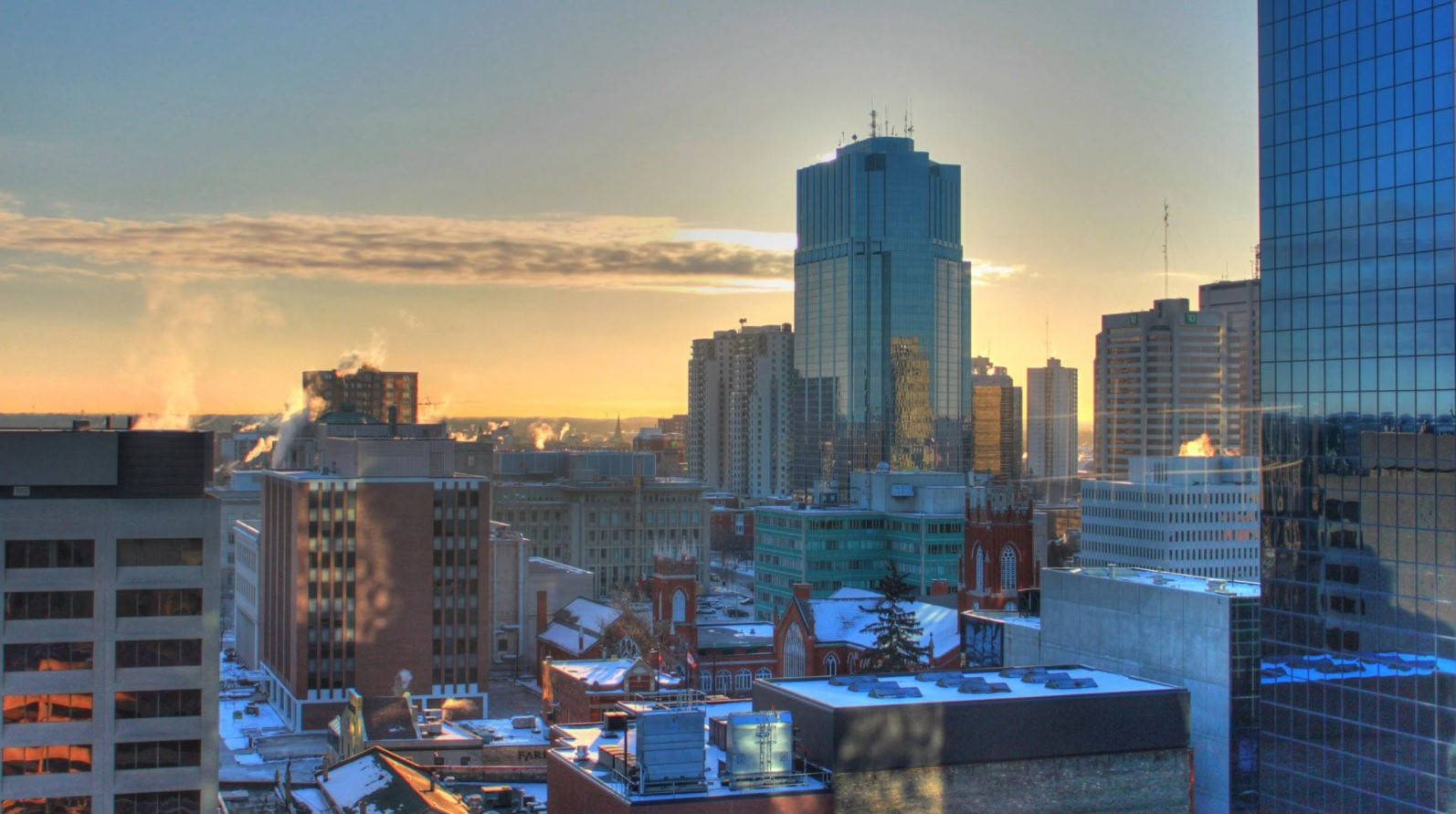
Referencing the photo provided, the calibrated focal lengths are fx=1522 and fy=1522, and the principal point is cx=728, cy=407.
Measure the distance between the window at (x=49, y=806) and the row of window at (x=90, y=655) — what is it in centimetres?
417

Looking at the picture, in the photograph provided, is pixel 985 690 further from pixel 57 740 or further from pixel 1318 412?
pixel 57 740

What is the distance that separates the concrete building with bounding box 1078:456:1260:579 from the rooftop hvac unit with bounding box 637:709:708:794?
134 meters

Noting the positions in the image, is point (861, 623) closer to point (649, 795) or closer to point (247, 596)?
point (649, 795)

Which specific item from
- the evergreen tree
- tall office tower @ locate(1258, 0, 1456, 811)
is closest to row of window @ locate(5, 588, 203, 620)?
tall office tower @ locate(1258, 0, 1456, 811)

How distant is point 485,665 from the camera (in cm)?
12106

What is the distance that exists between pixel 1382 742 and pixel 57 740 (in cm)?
4761

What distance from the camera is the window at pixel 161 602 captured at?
5078cm

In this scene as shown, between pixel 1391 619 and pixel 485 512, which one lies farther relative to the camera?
pixel 485 512

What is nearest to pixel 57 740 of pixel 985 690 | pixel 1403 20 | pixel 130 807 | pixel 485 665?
pixel 130 807

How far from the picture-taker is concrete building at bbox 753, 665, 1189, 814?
56.7 metres

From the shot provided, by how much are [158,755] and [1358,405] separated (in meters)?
46.4

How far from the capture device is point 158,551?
5112 centimetres

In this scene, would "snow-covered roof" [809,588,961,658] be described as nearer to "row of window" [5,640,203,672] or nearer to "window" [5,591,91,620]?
"row of window" [5,640,203,672]

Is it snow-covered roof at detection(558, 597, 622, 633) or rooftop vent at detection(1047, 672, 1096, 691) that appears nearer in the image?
rooftop vent at detection(1047, 672, 1096, 691)
